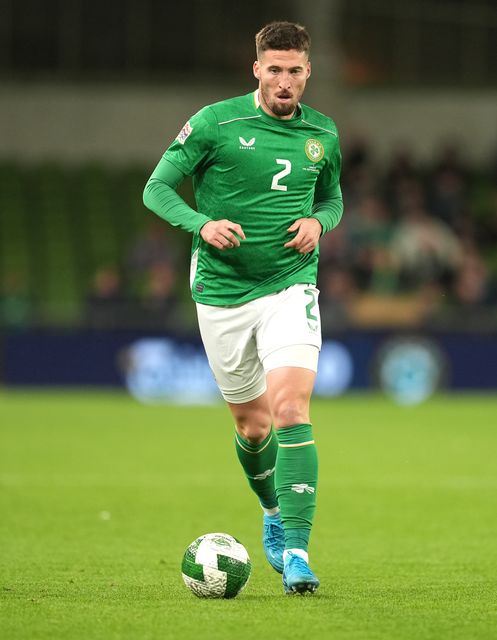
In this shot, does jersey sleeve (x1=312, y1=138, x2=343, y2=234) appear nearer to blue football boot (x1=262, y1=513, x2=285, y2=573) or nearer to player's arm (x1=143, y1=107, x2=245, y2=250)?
player's arm (x1=143, y1=107, x2=245, y2=250)

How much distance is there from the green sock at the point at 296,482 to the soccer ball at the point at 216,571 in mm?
218

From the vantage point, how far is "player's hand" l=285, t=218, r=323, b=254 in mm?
5770

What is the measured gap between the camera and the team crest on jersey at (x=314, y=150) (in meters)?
5.89

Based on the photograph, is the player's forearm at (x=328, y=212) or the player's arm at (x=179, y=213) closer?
the player's arm at (x=179, y=213)

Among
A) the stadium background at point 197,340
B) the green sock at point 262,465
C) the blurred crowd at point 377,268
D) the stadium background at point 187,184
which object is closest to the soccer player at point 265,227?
the green sock at point 262,465

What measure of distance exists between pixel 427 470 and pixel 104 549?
14.9 feet

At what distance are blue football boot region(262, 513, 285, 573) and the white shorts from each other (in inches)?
23.7

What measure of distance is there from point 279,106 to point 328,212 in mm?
588

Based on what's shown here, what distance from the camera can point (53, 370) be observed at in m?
18.5

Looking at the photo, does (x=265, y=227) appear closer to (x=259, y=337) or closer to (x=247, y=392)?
(x=259, y=337)

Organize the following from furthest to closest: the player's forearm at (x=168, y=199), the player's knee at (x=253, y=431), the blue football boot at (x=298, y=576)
Answer: the player's knee at (x=253, y=431) → the player's forearm at (x=168, y=199) → the blue football boot at (x=298, y=576)

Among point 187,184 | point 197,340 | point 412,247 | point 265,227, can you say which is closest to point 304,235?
point 265,227

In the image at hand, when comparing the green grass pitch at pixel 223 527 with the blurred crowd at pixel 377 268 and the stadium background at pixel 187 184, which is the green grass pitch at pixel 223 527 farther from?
the stadium background at pixel 187 184

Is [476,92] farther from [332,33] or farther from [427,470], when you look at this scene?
[427,470]
